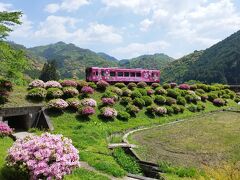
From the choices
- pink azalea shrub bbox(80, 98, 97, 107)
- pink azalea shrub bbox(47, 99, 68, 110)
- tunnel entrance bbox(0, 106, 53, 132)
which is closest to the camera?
tunnel entrance bbox(0, 106, 53, 132)

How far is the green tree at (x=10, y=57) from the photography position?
83.4 feet

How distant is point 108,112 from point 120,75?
19.4 meters

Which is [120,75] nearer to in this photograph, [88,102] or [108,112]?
[88,102]

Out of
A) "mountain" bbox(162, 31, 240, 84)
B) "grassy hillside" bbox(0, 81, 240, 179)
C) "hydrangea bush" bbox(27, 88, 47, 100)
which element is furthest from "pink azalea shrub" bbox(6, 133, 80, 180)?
"mountain" bbox(162, 31, 240, 84)

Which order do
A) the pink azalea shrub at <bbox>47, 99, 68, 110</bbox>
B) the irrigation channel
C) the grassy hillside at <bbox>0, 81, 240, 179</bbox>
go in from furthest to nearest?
the pink azalea shrub at <bbox>47, 99, 68, 110</bbox> < the irrigation channel < the grassy hillside at <bbox>0, 81, 240, 179</bbox>

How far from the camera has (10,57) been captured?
25.8 metres

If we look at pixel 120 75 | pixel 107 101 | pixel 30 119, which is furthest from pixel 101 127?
pixel 120 75

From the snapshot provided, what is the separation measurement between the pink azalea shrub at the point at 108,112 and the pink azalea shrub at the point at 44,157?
20274 mm

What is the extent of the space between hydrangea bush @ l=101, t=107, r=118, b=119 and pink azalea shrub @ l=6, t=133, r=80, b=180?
20276 mm

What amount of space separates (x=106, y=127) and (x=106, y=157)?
34.9ft

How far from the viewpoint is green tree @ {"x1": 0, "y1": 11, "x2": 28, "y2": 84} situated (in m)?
25.4

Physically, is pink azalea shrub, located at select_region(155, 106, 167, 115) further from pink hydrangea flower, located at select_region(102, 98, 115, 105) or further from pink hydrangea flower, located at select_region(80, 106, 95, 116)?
pink hydrangea flower, located at select_region(80, 106, 95, 116)

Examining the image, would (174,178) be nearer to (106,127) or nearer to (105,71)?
(106,127)

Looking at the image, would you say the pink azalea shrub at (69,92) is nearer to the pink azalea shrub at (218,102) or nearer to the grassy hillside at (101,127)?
the grassy hillside at (101,127)
